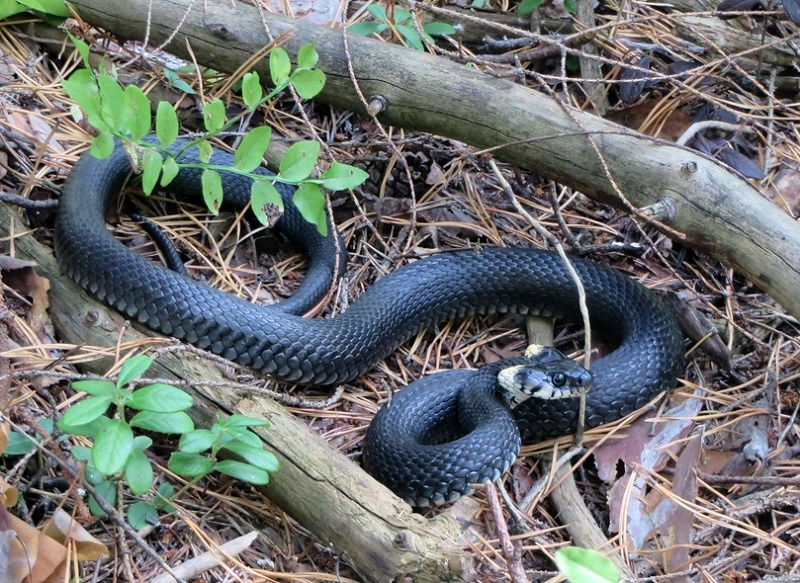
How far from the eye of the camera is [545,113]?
4.10 meters

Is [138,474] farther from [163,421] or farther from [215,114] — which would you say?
[215,114]

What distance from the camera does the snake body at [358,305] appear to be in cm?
372

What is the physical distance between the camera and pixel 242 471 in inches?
111

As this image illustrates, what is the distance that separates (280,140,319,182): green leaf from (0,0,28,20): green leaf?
2590 mm

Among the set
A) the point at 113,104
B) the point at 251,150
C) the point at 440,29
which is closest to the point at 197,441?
the point at 251,150

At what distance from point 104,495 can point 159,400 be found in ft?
1.93

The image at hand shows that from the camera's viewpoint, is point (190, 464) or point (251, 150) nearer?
point (190, 464)

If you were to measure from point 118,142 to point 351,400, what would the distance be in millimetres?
1971

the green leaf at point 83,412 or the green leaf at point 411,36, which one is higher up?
the green leaf at point 411,36

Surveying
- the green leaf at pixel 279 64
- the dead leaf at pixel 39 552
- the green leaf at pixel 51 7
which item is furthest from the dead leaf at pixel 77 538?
the green leaf at pixel 51 7

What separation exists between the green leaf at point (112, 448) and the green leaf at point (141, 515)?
0.54 meters

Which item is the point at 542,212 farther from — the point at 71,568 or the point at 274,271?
the point at 71,568

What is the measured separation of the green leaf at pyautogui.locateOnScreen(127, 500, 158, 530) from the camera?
2.89 metres

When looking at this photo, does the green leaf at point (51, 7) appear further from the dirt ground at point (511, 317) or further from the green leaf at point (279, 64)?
the green leaf at point (279, 64)
